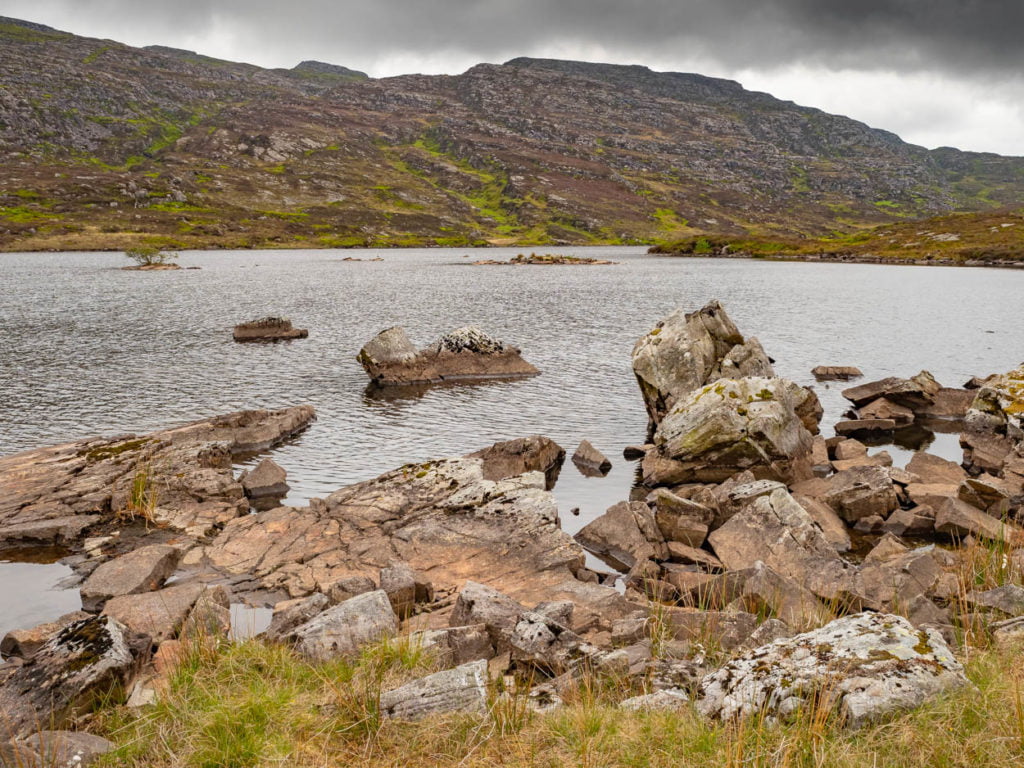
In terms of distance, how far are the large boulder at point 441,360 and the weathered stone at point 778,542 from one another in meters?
29.6

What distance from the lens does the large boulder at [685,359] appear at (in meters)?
38.0

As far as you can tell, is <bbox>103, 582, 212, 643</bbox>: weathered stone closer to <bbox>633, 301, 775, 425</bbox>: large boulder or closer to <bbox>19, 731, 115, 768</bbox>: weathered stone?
<bbox>19, 731, 115, 768</bbox>: weathered stone

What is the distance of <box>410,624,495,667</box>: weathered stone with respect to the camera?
39.9 feet

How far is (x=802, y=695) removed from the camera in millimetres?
8648

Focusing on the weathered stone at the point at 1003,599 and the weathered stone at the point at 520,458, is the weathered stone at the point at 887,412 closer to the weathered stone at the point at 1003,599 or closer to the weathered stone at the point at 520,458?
the weathered stone at the point at 520,458

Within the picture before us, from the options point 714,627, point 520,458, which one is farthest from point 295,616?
point 520,458

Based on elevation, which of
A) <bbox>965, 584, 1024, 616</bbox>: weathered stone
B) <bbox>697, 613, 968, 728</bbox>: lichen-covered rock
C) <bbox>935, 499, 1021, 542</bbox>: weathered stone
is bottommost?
<bbox>935, 499, 1021, 542</bbox>: weathered stone

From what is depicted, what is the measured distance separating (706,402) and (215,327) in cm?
5548

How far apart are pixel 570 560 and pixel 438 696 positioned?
35.8ft

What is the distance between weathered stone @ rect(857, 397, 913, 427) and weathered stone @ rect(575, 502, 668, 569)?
887 inches

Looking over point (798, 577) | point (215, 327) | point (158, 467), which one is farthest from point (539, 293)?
point (798, 577)

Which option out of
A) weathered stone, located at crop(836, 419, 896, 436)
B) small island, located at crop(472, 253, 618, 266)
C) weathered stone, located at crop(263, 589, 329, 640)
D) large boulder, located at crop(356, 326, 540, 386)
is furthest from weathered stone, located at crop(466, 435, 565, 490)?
small island, located at crop(472, 253, 618, 266)

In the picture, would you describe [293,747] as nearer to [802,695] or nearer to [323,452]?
[802,695]

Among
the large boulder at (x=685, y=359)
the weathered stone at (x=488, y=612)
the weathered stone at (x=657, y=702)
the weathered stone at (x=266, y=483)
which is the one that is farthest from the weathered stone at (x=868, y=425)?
the weathered stone at (x=657, y=702)
